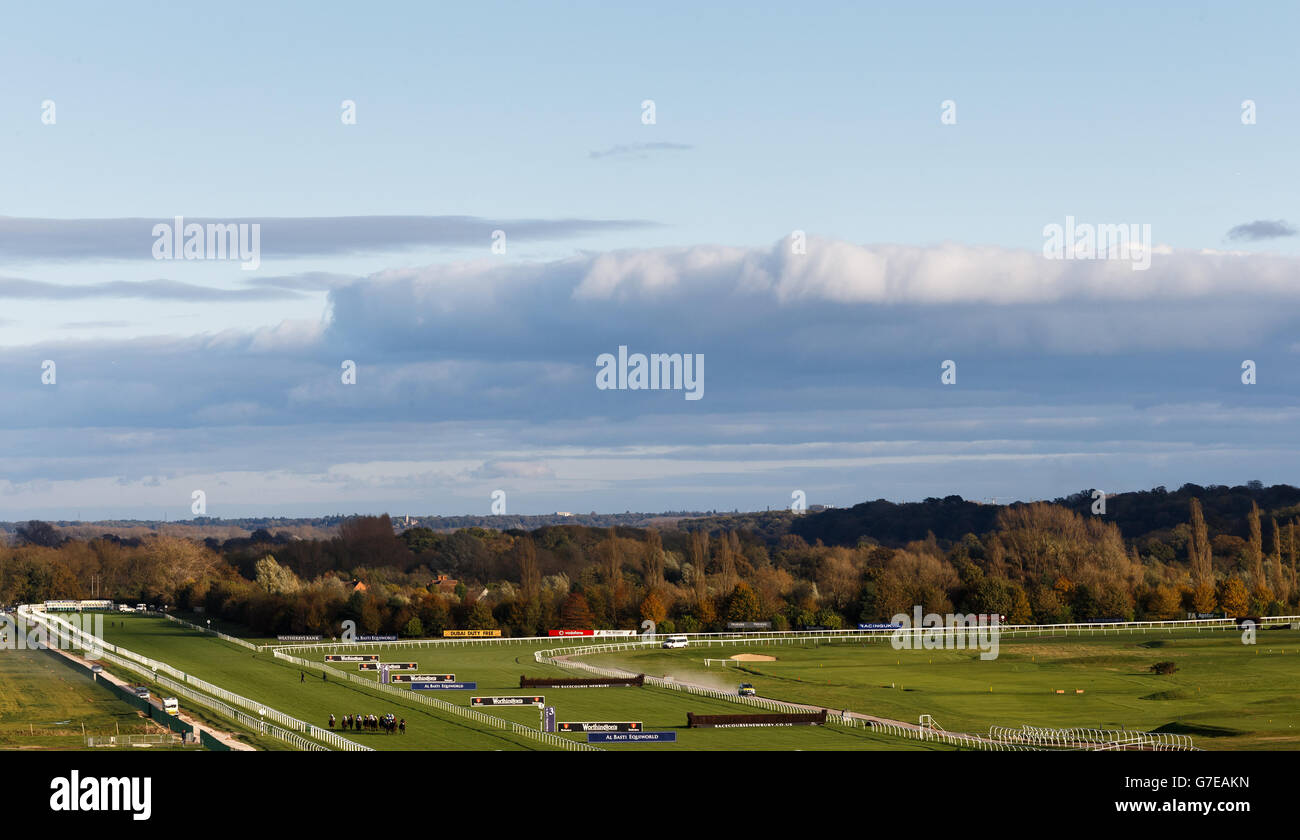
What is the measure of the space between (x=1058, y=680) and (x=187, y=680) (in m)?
47.5

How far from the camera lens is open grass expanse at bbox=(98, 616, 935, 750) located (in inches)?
2195

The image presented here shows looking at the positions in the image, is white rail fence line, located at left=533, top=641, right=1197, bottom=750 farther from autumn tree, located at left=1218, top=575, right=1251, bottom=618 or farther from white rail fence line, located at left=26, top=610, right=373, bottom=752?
autumn tree, located at left=1218, top=575, right=1251, bottom=618

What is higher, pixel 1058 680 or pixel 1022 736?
pixel 1022 736

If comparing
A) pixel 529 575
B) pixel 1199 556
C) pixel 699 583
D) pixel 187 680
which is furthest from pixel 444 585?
pixel 187 680

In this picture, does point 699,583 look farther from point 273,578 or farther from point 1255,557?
point 1255,557

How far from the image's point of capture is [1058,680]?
83.4 metres

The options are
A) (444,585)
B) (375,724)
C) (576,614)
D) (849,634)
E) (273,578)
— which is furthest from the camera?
(444,585)

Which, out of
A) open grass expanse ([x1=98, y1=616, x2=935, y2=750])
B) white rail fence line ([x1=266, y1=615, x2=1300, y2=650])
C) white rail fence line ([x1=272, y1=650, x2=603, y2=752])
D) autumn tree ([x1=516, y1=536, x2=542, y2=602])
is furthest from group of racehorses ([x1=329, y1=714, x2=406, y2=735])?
autumn tree ([x1=516, y1=536, x2=542, y2=602])

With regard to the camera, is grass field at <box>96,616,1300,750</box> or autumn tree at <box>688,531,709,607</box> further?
autumn tree at <box>688,531,709,607</box>

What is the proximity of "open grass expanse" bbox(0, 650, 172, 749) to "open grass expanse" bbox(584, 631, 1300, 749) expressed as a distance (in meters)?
31.2

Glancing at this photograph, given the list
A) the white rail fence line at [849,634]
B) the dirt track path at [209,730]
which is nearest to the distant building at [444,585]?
the white rail fence line at [849,634]

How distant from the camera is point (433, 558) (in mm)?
188875

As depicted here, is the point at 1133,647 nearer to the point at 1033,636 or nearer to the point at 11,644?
the point at 1033,636
